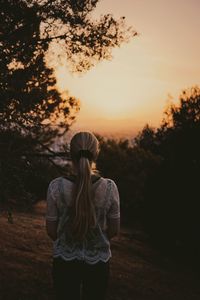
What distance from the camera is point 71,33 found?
7332 mm

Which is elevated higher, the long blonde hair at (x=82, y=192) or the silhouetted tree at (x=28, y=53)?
the silhouetted tree at (x=28, y=53)

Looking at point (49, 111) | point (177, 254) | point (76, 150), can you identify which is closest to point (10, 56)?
point (49, 111)

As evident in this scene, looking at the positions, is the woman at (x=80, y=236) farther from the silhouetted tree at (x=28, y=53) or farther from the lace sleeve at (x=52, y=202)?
the silhouetted tree at (x=28, y=53)

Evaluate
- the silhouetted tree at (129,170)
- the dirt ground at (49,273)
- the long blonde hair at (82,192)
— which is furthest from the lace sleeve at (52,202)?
the silhouetted tree at (129,170)

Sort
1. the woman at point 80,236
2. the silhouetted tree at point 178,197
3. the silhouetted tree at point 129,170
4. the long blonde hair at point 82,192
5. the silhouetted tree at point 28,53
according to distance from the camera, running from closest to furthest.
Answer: the long blonde hair at point 82,192 → the woman at point 80,236 → the silhouetted tree at point 28,53 → the silhouetted tree at point 178,197 → the silhouetted tree at point 129,170

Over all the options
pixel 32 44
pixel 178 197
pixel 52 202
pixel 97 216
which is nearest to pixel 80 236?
pixel 97 216

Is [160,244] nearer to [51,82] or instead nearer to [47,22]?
[51,82]

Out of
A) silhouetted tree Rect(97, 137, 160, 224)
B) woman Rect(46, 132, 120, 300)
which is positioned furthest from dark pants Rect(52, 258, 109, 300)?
silhouetted tree Rect(97, 137, 160, 224)

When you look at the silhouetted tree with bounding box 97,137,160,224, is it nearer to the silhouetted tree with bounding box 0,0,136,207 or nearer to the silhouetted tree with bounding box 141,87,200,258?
the silhouetted tree with bounding box 141,87,200,258

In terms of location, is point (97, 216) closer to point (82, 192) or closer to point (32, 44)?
point (82, 192)

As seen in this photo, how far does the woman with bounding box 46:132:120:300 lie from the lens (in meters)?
2.74

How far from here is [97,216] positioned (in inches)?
109

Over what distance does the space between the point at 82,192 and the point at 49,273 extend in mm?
6236

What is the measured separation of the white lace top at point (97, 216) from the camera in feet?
9.02
